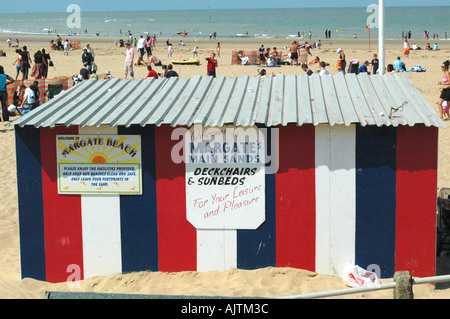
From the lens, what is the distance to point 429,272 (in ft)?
22.2

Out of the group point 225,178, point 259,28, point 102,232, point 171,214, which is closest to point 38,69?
point 102,232

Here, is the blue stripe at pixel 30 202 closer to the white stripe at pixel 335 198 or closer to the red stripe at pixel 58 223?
the red stripe at pixel 58 223

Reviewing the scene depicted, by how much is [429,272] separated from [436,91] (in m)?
15.9

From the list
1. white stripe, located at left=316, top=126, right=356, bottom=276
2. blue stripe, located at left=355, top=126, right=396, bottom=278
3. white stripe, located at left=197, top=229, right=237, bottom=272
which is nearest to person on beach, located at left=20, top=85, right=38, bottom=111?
white stripe, located at left=197, top=229, right=237, bottom=272

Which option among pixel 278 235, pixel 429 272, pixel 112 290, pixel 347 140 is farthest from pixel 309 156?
pixel 112 290

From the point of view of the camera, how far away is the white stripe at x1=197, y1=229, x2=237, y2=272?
22.8 feet

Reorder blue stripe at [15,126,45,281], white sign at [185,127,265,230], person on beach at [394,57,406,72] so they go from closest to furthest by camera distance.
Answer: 1. white sign at [185,127,265,230]
2. blue stripe at [15,126,45,281]
3. person on beach at [394,57,406,72]

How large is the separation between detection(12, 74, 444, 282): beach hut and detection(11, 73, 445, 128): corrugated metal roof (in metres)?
0.03

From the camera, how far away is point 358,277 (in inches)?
260

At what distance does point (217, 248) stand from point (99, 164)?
1715 mm

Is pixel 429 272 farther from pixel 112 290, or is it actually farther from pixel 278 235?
pixel 112 290

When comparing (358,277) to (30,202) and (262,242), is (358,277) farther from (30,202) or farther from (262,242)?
(30,202)

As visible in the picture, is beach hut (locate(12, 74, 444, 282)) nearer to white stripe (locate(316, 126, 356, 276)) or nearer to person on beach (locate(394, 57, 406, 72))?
white stripe (locate(316, 126, 356, 276))

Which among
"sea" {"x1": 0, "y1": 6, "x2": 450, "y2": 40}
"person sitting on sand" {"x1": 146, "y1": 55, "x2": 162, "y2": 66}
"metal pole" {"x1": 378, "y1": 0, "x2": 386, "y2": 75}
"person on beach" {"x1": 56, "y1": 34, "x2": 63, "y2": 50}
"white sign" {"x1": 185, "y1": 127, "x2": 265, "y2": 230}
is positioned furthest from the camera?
"sea" {"x1": 0, "y1": 6, "x2": 450, "y2": 40}
